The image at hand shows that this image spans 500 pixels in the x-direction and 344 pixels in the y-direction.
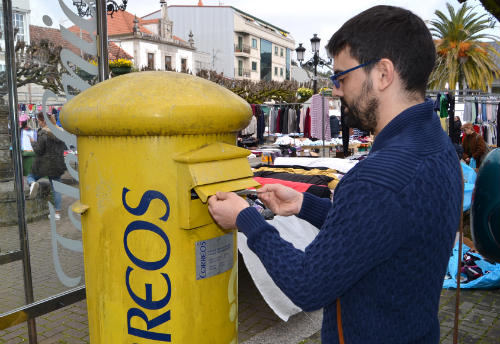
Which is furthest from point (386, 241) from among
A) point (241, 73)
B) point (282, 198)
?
point (241, 73)

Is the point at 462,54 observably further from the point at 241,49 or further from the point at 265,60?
the point at 265,60

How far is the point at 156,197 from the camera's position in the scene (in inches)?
65.0

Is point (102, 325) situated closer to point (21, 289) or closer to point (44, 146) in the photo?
point (44, 146)

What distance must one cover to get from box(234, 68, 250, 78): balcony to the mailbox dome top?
5897 centimetres

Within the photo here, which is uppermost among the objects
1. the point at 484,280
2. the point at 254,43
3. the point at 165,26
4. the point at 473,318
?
the point at 254,43

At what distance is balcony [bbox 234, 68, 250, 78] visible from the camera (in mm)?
60031

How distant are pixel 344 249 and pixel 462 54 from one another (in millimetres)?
27592

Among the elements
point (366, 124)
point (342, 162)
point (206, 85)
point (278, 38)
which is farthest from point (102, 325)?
point (278, 38)

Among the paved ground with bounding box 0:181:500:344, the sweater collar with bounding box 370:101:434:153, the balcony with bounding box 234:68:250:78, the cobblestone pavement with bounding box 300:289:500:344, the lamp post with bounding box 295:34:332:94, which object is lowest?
the cobblestone pavement with bounding box 300:289:500:344

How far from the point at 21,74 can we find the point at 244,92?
27387mm

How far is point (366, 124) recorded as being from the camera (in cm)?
135

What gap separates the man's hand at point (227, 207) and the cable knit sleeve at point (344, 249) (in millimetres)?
202

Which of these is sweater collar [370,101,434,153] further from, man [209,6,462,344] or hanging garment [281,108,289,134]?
hanging garment [281,108,289,134]

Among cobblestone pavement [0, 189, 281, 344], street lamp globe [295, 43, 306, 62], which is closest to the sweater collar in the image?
cobblestone pavement [0, 189, 281, 344]
